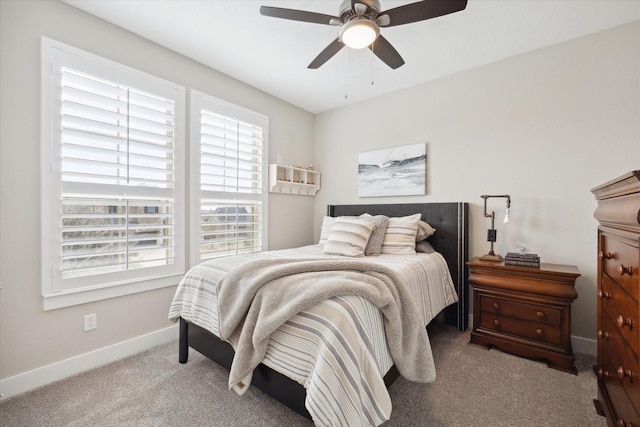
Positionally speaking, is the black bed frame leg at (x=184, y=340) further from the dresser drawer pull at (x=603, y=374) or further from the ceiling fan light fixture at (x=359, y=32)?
the dresser drawer pull at (x=603, y=374)

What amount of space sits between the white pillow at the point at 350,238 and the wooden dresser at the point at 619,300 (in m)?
1.59

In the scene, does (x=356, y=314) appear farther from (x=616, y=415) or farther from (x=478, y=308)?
(x=478, y=308)

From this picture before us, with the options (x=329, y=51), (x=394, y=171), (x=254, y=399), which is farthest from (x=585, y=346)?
(x=329, y=51)

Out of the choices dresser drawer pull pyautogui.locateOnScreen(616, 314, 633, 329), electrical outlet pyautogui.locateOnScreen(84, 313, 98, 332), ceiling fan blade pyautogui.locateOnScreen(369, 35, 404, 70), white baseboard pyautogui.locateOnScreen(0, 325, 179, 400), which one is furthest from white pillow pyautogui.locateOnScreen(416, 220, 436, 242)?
electrical outlet pyautogui.locateOnScreen(84, 313, 98, 332)

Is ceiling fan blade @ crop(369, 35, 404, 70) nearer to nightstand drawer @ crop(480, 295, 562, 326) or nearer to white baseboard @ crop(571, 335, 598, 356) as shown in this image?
nightstand drawer @ crop(480, 295, 562, 326)

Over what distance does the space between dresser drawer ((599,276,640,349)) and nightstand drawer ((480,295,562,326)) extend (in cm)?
67

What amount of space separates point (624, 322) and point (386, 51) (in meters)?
1.95

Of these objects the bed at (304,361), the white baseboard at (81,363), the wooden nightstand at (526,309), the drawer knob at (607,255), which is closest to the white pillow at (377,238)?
the bed at (304,361)

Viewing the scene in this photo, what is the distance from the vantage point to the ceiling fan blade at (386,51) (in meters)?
1.92

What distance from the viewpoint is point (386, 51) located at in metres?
2.01

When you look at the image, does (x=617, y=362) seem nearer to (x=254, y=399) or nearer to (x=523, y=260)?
(x=523, y=260)

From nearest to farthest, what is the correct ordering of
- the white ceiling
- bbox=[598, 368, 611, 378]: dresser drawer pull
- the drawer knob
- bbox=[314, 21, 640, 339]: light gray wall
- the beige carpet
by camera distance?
1. the drawer knob
2. bbox=[598, 368, 611, 378]: dresser drawer pull
3. the beige carpet
4. the white ceiling
5. bbox=[314, 21, 640, 339]: light gray wall

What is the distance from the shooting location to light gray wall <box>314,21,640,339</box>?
2.25m

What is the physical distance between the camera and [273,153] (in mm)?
→ 3596
